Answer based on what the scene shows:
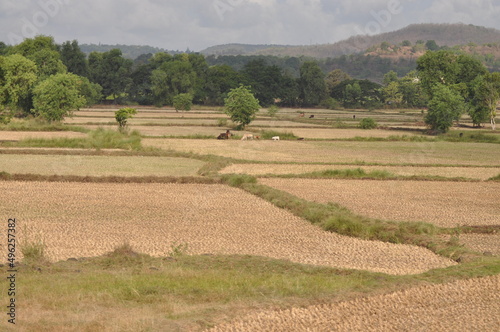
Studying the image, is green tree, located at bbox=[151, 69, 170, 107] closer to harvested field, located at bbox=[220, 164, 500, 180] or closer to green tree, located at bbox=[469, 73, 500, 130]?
green tree, located at bbox=[469, 73, 500, 130]

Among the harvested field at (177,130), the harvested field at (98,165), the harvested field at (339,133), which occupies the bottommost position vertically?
the harvested field at (98,165)

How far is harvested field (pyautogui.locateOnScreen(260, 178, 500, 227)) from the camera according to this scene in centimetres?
2291

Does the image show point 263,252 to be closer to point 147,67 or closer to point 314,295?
point 314,295

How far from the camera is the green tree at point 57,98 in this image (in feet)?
207

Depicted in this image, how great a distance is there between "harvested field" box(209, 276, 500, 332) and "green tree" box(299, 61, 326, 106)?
4602 inches

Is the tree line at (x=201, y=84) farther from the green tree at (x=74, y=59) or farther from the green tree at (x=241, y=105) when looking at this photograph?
the green tree at (x=241, y=105)

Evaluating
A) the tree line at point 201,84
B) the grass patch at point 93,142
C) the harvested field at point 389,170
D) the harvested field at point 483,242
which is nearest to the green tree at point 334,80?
the tree line at point 201,84

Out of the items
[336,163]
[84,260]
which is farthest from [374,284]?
[336,163]

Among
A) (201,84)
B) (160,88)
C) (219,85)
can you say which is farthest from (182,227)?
(219,85)

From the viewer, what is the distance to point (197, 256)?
15430 millimetres

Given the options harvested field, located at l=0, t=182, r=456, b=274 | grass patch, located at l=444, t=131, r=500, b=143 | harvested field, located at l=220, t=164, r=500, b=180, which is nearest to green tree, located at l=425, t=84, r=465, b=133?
grass patch, located at l=444, t=131, r=500, b=143

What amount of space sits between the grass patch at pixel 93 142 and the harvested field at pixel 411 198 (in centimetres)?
1536

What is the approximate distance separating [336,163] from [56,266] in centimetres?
→ 2630

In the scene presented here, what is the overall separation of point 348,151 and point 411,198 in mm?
20483
